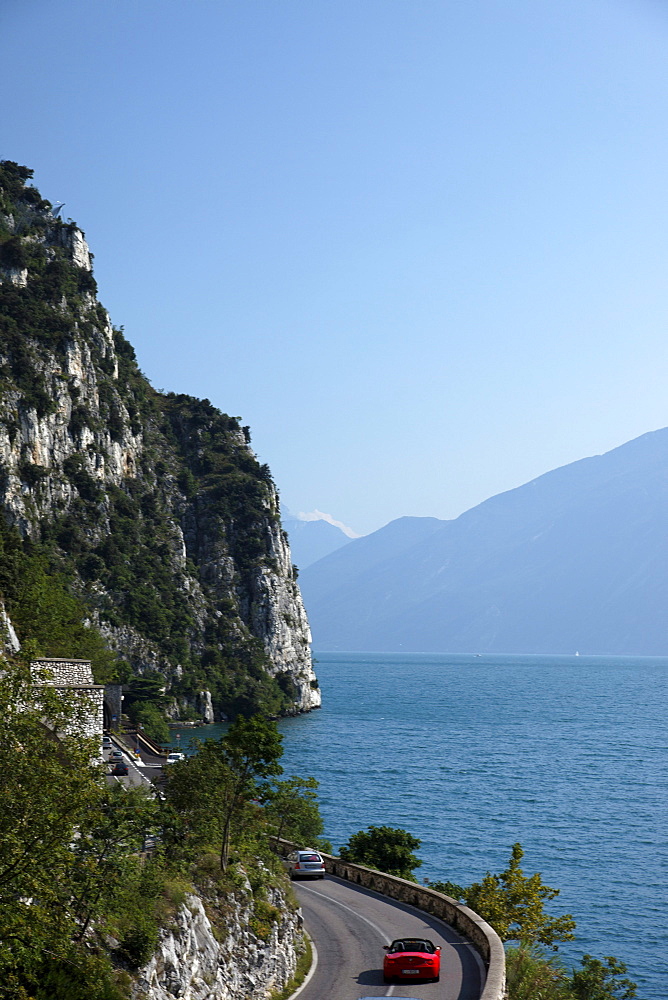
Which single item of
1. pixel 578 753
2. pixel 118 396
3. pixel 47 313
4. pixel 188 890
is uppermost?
pixel 47 313

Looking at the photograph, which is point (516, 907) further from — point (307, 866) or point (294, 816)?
point (294, 816)

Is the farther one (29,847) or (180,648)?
(180,648)

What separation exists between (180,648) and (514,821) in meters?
80.6

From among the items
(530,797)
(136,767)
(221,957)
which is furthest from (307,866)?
(530,797)

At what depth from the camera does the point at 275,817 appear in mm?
57562

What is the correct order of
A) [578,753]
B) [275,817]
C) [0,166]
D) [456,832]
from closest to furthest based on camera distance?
[275,817]
[456,832]
[578,753]
[0,166]

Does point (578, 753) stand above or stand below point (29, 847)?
below

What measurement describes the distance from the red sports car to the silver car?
60.1 feet

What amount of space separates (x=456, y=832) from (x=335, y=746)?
4961cm

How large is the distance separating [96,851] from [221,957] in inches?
284

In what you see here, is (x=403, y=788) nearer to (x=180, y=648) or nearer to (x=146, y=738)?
(x=146, y=738)

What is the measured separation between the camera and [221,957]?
2738 centimetres

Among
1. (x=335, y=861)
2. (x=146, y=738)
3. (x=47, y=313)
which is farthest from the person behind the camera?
(x=47, y=313)

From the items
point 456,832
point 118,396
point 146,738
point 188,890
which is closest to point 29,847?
point 188,890
